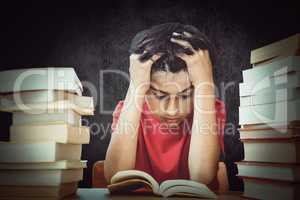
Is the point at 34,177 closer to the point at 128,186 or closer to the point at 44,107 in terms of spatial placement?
the point at 44,107

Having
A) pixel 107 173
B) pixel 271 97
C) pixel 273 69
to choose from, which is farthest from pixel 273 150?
pixel 107 173

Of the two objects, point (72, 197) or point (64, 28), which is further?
point (64, 28)

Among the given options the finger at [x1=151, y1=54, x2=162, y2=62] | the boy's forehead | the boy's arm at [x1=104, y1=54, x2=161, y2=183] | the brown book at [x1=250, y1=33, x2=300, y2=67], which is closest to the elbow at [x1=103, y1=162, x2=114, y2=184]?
the boy's arm at [x1=104, y1=54, x2=161, y2=183]

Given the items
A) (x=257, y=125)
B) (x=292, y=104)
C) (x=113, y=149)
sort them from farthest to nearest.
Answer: (x=113, y=149)
(x=257, y=125)
(x=292, y=104)

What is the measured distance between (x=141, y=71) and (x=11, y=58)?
0.66 metres

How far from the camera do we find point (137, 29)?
7.00 ft

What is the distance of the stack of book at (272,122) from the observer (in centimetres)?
163

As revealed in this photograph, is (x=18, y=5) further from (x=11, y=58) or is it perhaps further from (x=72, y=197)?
(x=72, y=197)

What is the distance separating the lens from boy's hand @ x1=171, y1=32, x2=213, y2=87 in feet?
6.82

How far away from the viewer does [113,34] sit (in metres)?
2.14

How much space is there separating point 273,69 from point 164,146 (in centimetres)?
64

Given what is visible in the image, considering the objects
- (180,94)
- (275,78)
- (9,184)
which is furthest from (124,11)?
(9,184)

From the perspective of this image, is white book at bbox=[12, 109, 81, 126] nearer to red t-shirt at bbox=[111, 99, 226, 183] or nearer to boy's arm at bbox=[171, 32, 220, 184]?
red t-shirt at bbox=[111, 99, 226, 183]

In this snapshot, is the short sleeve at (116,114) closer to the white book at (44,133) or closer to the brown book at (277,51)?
the white book at (44,133)
